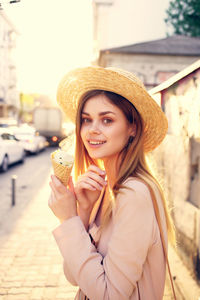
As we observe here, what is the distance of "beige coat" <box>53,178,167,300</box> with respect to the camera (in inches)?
56.0

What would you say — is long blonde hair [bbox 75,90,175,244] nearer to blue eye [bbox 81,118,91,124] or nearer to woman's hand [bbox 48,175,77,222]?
blue eye [bbox 81,118,91,124]

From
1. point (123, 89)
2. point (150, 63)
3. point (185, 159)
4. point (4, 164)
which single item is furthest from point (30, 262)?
point (150, 63)

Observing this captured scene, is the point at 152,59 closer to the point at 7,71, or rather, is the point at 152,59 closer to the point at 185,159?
the point at 185,159

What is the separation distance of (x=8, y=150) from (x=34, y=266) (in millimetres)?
9103

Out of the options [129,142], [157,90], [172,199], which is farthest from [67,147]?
[157,90]

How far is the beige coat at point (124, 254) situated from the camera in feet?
4.67

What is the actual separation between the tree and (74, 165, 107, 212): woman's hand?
26.6m

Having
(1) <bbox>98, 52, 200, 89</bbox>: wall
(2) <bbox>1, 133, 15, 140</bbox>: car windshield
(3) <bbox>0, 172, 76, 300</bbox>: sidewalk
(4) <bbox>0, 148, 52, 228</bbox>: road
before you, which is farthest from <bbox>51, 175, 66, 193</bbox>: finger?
(1) <bbox>98, 52, 200, 89</bbox>: wall

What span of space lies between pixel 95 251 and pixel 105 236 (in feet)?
0.38

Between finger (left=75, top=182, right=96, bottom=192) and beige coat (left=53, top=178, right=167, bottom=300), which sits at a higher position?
finger (left=75, top=182, right=96, bottom=192)

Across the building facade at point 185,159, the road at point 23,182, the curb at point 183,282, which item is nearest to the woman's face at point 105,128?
A: the building facade at point 185,159

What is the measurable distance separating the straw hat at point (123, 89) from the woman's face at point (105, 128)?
0.10 m

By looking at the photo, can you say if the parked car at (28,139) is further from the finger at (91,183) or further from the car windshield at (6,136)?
the finger at (91,183)

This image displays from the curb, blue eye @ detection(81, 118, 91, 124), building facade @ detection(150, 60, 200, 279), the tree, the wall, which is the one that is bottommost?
the curb
